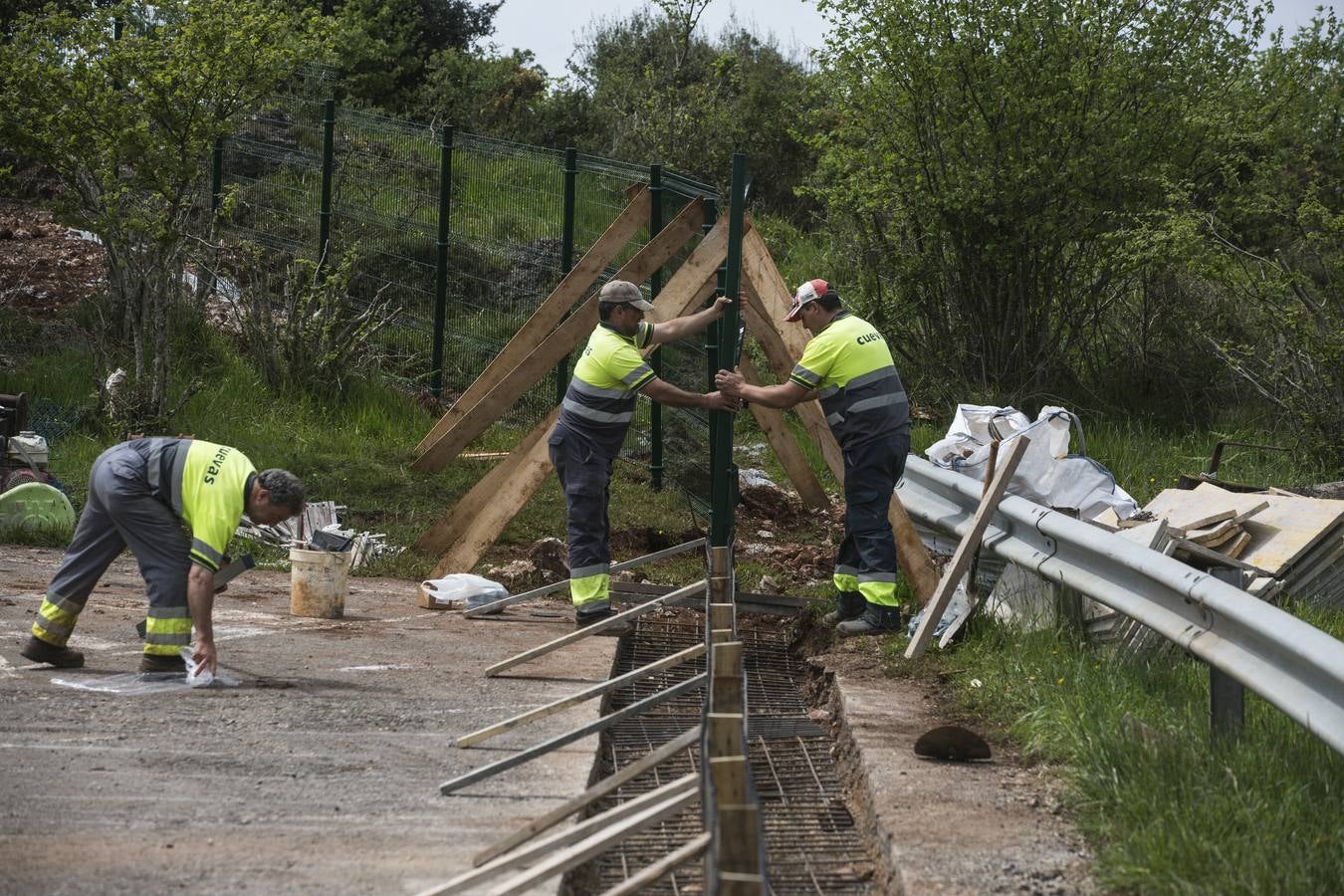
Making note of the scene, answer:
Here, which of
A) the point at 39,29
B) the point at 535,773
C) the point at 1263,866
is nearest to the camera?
the point at 1263,866

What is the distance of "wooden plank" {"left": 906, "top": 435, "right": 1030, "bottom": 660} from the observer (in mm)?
6703

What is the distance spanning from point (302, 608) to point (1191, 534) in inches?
180

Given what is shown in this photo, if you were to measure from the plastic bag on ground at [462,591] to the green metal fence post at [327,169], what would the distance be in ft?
19.3

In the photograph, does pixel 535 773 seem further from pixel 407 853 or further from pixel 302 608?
pixel 302 608

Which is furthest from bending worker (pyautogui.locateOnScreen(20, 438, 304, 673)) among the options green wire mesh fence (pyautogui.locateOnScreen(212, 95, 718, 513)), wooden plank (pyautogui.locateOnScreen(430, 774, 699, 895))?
green wire mesh fence (pyautogui.locateOnScreen(212, 95, 718, 513))

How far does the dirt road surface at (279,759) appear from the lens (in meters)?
4.14

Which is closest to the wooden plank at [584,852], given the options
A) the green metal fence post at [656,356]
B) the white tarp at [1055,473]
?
the white tarp at [1055,473]

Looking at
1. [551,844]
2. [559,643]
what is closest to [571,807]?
[551,844]

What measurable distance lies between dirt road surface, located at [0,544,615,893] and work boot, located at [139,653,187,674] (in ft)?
0.72

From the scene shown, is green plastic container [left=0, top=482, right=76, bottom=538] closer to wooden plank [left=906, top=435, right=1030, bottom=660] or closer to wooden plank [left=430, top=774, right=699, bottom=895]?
wooden plank [left=906, top=435, right=1030, bottom=660]

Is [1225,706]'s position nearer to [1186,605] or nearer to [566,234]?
[1186,605]

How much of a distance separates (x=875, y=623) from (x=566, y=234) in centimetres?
544

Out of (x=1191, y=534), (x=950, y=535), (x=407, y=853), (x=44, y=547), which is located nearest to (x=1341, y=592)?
(x=1191, y=534)

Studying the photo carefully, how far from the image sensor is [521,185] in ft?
41.1
